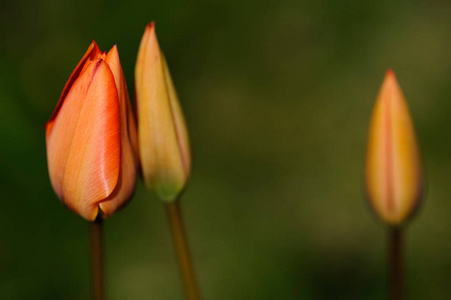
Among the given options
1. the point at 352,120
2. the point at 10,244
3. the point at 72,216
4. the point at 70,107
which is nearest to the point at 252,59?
the point at 352,120

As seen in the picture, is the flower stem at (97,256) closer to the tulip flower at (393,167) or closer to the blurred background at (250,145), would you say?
the tulip flower at (393,167)

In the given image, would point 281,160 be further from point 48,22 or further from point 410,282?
point 48,22

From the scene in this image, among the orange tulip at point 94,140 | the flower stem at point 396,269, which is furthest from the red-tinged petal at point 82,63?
the flower stem at point 396,269

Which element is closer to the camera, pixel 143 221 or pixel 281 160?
pixel 143 221

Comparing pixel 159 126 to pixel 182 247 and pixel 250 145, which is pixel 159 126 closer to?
pixel 182 247

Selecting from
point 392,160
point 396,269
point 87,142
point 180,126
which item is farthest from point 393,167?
point 87,142

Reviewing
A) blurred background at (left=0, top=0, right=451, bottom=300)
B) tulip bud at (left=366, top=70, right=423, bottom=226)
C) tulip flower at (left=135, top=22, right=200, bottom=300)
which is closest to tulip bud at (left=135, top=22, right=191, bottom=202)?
tulip flower at (left=135, top=22, right=200, bottom=300)

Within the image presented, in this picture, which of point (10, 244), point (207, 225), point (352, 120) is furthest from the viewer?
point (352, 120)
